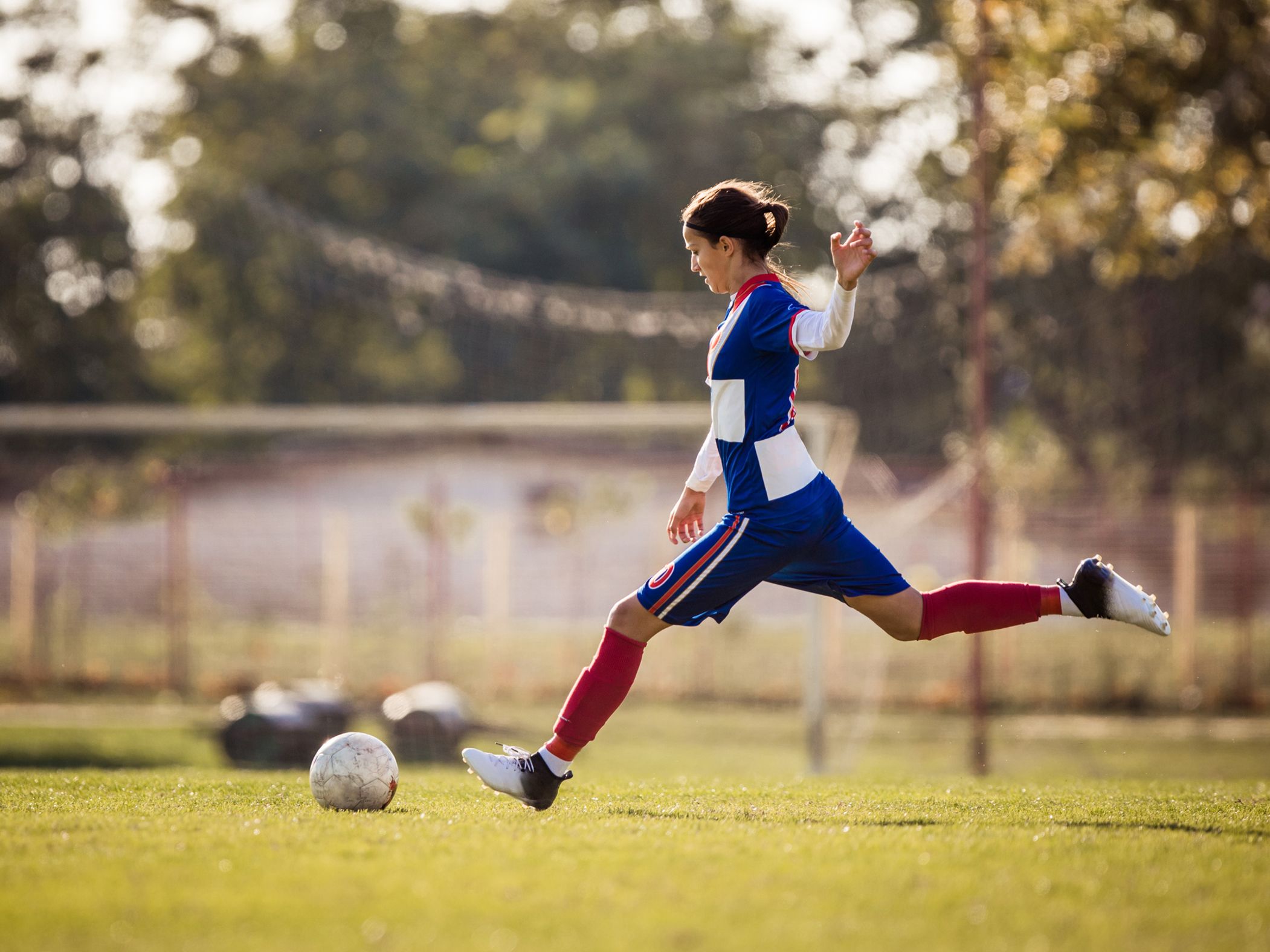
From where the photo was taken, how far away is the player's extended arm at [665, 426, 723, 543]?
525 cm

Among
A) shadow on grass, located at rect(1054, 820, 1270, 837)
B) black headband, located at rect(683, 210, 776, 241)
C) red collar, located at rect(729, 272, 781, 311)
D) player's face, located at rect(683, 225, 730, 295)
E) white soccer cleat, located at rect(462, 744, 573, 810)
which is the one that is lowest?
shadow on grass, located at rect(1054, 820, 1270, 837)

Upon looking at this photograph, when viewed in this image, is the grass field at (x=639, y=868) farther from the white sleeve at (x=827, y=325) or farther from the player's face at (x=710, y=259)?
the player's face at (x=710, y=259)

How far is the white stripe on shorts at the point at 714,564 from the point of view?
15.7 feet

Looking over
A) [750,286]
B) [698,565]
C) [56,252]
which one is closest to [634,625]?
[698,565]

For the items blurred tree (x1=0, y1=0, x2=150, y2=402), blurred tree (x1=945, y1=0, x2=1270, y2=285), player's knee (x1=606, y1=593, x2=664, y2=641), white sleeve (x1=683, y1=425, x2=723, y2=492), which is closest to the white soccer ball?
player's knee (x1=606, y1=593, x2=664, y2=641)

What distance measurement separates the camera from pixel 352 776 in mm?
4984

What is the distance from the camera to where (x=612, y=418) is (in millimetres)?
12984

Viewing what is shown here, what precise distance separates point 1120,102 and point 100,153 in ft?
85.6

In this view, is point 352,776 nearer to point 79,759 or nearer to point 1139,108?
point 79,759

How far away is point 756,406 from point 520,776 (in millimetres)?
1494

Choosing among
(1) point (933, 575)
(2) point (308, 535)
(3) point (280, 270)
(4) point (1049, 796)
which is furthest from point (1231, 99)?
(3) point (280, 270)

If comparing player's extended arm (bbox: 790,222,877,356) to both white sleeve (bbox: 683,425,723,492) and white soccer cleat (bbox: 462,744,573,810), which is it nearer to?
white sleeve (bbox: 683,425,723,492)

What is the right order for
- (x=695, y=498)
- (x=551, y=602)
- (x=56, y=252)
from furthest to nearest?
(x=56, y=252)
(x=551, y=602)
(x=695, y=498)

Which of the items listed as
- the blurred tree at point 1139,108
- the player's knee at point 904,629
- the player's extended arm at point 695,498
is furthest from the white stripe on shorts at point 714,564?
the blurred tree at point 1139,108
